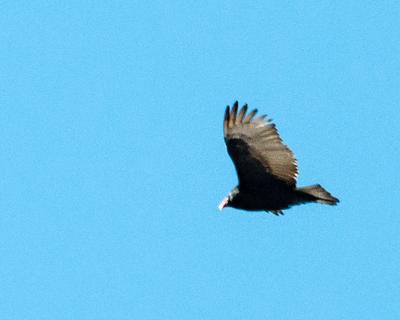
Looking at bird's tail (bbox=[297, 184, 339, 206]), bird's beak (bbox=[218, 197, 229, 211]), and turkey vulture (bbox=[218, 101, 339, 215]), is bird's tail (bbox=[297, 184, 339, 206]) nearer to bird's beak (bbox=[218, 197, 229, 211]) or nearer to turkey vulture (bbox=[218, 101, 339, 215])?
turkey vulture (bbox=[218, 101, 339, 215])

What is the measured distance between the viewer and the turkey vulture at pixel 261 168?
1597 inches

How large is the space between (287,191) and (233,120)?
1.60 m

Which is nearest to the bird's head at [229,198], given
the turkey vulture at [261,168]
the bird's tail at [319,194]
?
the turkey vulture at [261,168]

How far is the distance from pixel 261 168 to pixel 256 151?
368 mm

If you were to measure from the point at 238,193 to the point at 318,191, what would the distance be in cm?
141

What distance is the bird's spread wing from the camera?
40.6 m

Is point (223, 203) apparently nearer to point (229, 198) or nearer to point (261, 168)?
point (229, 198)

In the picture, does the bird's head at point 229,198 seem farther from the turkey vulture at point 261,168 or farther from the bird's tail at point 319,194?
the bird's tail at point 319,194

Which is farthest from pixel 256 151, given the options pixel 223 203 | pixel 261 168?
pixel 223 203

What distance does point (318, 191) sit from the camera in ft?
134

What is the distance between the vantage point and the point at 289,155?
40781 mm

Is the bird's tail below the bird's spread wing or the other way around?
below

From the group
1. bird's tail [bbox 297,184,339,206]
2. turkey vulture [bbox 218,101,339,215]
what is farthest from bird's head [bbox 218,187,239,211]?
bird's tail [bbox 297,184,339,206]

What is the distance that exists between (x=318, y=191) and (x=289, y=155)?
2.52 ft
